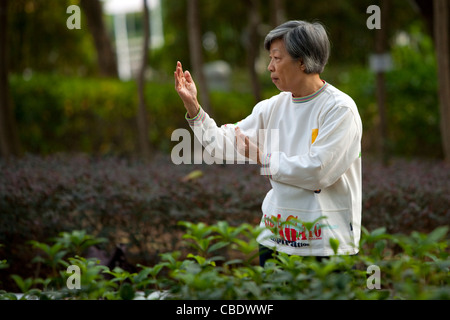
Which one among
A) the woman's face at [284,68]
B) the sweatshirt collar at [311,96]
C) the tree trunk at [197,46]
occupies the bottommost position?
the sweatshirt collar at [311,96]

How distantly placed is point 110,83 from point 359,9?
1168 centimetres

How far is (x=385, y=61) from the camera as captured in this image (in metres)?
7.45

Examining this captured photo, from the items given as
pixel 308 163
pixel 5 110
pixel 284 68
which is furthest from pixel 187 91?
pixel 5 110

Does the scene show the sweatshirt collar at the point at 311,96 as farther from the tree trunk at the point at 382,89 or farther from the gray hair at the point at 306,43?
the tree trunk at the point at 382,89

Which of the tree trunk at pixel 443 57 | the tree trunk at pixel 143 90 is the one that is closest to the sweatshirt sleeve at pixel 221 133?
the tree trunk at pixel 443 57

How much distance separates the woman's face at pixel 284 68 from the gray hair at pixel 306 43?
1.0 inches

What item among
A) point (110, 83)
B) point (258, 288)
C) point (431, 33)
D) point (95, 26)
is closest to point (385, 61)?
point (431, 33)

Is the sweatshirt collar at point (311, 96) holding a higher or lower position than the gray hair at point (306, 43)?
lower

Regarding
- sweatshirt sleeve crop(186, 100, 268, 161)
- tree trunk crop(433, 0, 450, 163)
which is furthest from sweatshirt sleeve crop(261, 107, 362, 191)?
tree trunk crop(433, 0, 450, 163)

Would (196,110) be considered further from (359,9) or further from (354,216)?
(359,9)

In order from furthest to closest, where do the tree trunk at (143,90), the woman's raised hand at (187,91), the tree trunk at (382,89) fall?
the tree trunk at (382,89) → the tree trunk at (143,90) → the woman's raised hand at (187,91)

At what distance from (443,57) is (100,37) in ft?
32.7

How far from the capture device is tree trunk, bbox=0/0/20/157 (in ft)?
23.9

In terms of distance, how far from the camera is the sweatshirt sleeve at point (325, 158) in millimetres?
2469
